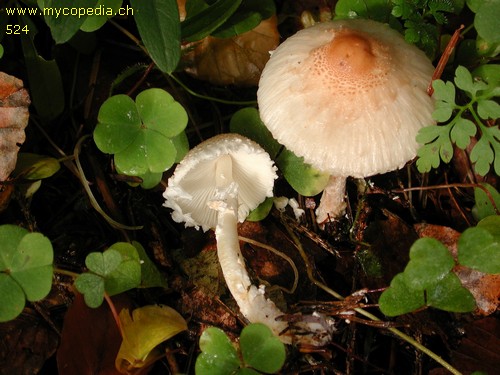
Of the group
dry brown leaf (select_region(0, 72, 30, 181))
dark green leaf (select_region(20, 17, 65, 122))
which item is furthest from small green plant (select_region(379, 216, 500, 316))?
dark green leaf (select_region(20, 17, 65, 122))

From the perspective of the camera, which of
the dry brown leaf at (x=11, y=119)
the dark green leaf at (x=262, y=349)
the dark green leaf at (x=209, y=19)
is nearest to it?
the dark green leaf at (x=262, y=349)

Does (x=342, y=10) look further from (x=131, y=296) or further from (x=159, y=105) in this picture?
(x=131, y=296)

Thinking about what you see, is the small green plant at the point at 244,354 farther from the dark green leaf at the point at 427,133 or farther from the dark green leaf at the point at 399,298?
the dark green leaf at the point at 427,133

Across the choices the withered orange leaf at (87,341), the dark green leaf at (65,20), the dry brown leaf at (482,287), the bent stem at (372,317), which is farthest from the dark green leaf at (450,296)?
the dark green leaf at (65,20)

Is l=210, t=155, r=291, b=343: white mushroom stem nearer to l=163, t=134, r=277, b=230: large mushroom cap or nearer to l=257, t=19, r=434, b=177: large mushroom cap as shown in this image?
l=163, t=134, r=277, b=230: large mushroom cap

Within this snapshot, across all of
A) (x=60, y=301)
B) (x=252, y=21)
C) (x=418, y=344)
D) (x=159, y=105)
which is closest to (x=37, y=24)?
(x=159, y=105)

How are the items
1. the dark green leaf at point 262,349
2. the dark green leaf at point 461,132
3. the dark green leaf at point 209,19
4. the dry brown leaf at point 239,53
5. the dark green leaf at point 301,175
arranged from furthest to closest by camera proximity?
1. the dry brown leaf at point 239,53
2. the dark green leaf at point 301,175
3. the dark green leaf at point 209,19
4. the dark green leaf at point 461,132
5. the dark green leaf at point 262,349
